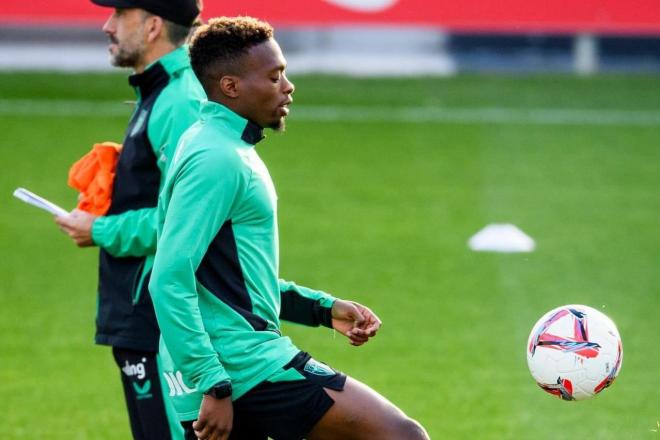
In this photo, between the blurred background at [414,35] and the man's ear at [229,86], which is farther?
the blurred background at [414,35]

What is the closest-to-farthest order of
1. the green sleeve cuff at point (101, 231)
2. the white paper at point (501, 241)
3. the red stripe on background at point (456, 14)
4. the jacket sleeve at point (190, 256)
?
the jacket sleeve at point (190, 256)
the green sleeve cuff at point (101, 231)
the white paper at point (501, 241)
the red stripe on background at point (456, 14)

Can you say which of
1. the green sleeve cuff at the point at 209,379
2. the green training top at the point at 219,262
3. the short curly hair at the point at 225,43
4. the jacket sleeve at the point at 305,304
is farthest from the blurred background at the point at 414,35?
the green sleeve cuff at the point at 209,379

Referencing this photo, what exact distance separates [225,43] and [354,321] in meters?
1.11

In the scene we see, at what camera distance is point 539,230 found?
1169 centimetres

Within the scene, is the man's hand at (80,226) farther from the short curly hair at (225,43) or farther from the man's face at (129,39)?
the short curly hair at (225,43)

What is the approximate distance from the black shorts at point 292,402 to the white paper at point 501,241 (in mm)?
6577

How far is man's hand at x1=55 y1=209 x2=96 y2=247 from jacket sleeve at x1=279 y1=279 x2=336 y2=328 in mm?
981

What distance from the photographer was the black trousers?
5.39 m

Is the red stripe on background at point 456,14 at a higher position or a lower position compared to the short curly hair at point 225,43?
higher

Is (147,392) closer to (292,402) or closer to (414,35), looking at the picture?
(292,402)

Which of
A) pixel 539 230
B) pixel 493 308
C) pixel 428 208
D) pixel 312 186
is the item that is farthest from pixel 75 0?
pixel 493 308

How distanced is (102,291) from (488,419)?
2804 millimetres

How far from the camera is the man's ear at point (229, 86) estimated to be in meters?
4.66

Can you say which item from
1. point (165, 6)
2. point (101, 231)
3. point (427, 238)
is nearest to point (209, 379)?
point (101, 231)
